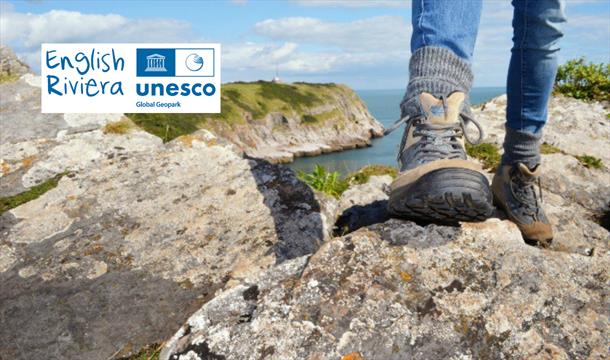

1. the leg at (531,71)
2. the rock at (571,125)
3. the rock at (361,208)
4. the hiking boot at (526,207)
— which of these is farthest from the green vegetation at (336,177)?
the leg at (531,71)

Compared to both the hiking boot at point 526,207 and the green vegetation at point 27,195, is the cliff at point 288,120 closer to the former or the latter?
the green vegetation at point 27,195

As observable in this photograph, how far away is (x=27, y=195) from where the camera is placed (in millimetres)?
5168

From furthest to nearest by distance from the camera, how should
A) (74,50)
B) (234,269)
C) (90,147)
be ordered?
1. (74,50)
2. (90,147)
3. (234,269)

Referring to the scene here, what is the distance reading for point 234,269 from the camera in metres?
3.87

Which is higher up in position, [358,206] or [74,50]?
[74,50]

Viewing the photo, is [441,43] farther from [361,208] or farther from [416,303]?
[361,208]

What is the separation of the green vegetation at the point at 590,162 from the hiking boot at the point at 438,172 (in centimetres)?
403

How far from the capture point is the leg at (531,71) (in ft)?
9.96

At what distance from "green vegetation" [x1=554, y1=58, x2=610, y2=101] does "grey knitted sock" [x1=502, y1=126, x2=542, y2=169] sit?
260 inches

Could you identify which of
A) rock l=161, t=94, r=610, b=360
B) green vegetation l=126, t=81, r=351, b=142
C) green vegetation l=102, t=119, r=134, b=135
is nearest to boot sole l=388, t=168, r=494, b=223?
rock l=161, t=94, r=610, b=360

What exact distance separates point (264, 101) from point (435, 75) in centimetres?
9954

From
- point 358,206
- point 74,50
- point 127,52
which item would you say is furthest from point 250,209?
point 127,52

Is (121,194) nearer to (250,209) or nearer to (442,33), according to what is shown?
(250,209)

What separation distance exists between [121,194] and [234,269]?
1.62 meters
